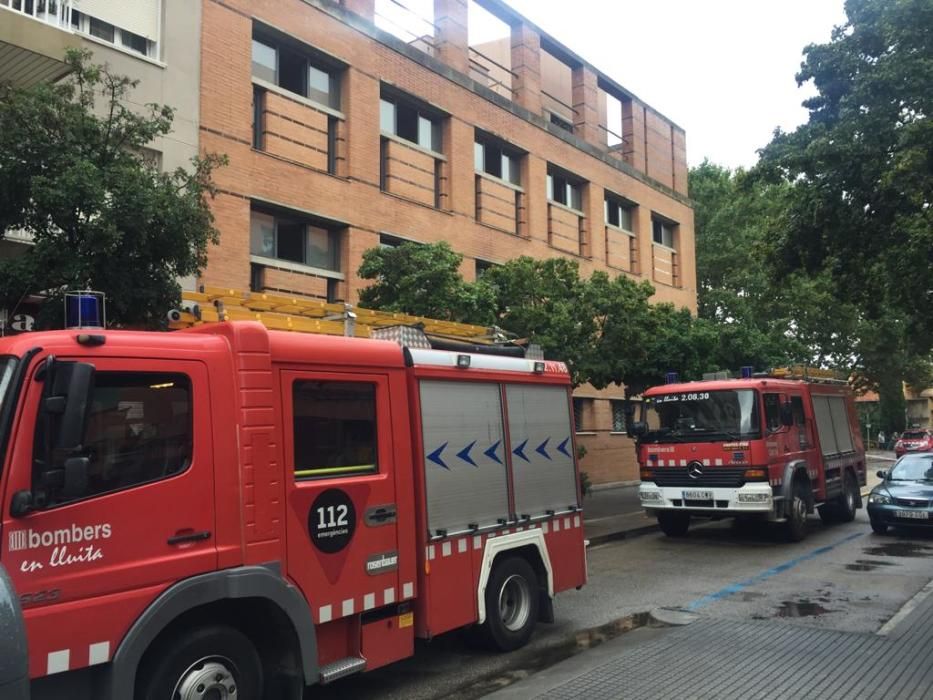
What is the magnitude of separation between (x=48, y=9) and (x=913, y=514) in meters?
15.0

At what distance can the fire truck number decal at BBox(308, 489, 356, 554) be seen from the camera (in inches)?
193

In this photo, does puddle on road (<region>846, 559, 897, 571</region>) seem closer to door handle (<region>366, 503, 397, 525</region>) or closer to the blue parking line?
the blue parking line

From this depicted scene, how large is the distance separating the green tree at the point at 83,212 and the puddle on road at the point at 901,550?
34.7ft

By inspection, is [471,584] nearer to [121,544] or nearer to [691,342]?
[121,544]

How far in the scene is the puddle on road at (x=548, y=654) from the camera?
571cm

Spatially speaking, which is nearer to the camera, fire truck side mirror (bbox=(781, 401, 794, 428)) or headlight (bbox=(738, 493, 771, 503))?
headlight (bbox=(738, 493, 771, 503))

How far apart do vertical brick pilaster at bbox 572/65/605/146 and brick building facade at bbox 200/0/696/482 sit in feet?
0.18

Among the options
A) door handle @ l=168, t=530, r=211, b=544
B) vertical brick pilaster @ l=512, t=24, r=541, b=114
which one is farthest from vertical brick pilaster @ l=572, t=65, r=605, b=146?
door handle @ l=168, t=530, r=211, b=544

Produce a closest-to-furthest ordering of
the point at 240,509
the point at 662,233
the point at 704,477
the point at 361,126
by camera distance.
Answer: the point at 240,509 → the point at 704,477 → the point at 361,126 → the point at 662,233

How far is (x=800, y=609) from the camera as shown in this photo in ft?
26.2

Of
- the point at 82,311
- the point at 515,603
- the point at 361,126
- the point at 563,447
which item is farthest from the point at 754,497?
the point at 361,126

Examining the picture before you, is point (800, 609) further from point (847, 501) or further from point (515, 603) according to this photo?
point (847, 501)

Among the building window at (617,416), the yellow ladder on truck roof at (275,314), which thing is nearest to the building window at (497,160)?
the building window at (617,416)

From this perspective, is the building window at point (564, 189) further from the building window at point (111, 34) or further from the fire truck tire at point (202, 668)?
the fire truck tire at point (202, 668)
